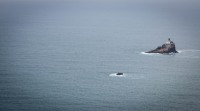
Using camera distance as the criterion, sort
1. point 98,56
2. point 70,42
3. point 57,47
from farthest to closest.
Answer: point 70,42 < point 57,47 < point 98,56

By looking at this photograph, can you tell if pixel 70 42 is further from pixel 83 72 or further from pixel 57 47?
pixel 83 72

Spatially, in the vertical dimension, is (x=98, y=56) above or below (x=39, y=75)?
above

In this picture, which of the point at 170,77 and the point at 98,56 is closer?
the point at 170,77

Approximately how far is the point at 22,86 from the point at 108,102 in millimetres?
21048

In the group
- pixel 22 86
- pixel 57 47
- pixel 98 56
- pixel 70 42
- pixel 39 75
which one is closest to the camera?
pixel 22 86

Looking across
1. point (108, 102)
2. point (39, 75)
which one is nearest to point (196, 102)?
point (108, 102)

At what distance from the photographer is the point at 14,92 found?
10156 centimetres

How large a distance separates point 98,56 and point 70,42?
32980mm

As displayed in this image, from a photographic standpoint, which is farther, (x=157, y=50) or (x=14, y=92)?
(x=157, y=50)

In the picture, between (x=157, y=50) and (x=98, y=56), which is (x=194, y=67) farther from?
(x=98, y=56)

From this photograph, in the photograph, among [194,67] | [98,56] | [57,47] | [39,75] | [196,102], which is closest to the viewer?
[196,102]

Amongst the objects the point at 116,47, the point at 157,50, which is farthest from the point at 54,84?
the point at 116,47

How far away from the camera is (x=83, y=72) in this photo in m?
122

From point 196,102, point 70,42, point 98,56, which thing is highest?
point 70,42
